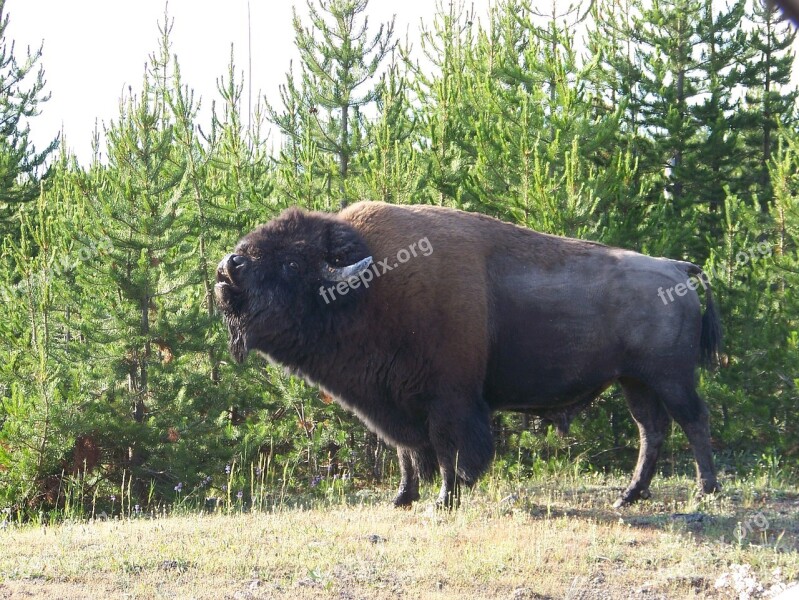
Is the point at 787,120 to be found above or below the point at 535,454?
above

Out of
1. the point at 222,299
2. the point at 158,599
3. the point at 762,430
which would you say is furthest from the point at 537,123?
the point at 158,599

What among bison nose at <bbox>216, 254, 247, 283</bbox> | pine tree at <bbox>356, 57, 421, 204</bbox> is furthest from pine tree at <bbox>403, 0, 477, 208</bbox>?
bison nose at <bbox>216, 254, 247, 283</bbox>

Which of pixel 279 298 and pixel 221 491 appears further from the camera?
pixel 221 491

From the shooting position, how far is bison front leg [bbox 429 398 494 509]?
729 centimetres

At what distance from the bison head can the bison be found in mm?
12

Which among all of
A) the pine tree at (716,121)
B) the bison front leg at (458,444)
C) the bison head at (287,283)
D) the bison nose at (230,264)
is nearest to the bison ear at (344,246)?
the bison head at (287,283)

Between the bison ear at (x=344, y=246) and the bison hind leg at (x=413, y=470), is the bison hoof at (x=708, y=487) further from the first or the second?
the bison ear at (x=344, y=246)

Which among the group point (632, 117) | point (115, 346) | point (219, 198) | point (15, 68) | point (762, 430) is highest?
point (15, 68)

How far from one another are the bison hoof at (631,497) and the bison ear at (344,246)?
3264mm

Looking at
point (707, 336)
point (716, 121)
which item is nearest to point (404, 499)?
point (707, 336)

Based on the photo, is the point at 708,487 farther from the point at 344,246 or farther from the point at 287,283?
the point at 287,283

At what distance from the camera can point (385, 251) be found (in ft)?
25.5

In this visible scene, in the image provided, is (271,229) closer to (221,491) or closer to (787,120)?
(221,491)

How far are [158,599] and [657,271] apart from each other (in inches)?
206
